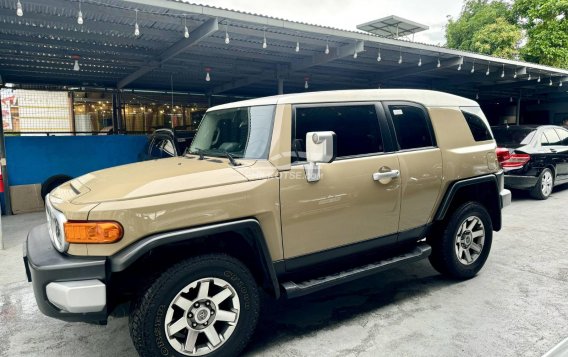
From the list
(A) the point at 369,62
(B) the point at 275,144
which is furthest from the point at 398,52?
(B) the point at 275,144

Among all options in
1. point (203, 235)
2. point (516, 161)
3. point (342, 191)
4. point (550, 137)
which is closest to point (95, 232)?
point (203, 235)

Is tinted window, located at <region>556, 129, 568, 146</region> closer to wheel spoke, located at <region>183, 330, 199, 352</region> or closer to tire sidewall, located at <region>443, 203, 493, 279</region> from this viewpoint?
tire sidewall, located at <region>443, 203, 493, 279</region>

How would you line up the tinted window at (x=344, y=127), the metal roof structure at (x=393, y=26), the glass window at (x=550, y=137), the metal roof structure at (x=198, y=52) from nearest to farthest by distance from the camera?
the tinted window at (x=344, y=127)
the metal roof structure at (x=198, y=52)
the glass window at (x=550, y=137)
the metal roof structure at (x=393, y=26)

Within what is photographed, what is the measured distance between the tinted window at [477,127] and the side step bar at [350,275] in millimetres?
1373

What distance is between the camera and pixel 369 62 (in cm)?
1103

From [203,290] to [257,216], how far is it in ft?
2.01

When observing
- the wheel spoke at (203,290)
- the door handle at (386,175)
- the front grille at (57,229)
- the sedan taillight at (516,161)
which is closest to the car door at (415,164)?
the door handle at (386,175)

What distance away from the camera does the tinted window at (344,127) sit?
9.98ft

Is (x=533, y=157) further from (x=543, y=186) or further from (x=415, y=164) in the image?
(x=415, y=164)

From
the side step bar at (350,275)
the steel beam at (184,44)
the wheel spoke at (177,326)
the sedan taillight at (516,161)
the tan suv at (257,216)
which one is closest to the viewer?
the tan suv at (257,216)

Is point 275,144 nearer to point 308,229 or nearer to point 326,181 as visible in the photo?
point 326,181

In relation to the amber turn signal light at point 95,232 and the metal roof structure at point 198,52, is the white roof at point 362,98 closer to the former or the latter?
the amber turn signal light at point 95,232

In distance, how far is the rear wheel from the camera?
8.27m

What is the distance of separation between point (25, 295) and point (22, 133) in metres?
7.45
